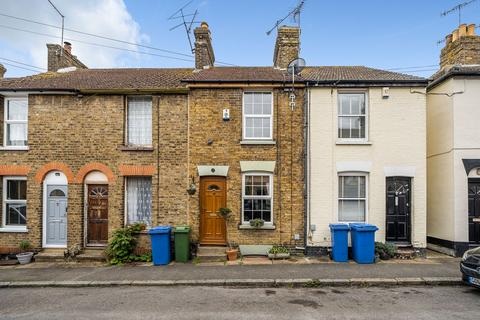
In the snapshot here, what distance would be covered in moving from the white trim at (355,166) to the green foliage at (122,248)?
284 inches

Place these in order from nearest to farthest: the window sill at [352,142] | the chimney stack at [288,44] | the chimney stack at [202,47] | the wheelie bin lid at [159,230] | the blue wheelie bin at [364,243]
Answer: the blue wheelie bin at [364,243] → the wheelie bin lid at [159,230] → the window sill at [352,142] → the chimney stack at [288,44] → the chimney stack at [202,47]

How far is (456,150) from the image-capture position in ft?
32.5

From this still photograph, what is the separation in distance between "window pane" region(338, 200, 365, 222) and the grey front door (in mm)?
9773

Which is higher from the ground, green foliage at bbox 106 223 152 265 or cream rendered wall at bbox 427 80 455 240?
cream rendered wall at bbox 427 80 455 240

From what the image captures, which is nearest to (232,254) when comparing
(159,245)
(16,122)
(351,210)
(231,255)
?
(231,255)

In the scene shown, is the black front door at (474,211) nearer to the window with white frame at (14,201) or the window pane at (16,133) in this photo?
the window with white frame at (14,201)

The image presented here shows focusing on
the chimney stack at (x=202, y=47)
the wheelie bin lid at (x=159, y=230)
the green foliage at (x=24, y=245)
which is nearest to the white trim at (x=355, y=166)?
the wheelie bin lid at (x=159, y=230)

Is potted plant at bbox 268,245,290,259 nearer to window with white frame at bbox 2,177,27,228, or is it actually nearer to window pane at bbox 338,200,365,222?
window pane at bbox 338,200,365,222

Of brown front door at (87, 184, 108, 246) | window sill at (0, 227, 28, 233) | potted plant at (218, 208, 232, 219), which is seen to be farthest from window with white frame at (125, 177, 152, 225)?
window sill at (0, 227, 28, 233)

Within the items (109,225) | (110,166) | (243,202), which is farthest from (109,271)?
(243,202)

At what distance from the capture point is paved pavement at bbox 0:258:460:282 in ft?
25.7

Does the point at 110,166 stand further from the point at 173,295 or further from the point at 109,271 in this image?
the point at 173,295

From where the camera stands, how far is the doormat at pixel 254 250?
32.1ft

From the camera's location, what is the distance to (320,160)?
396 inches
